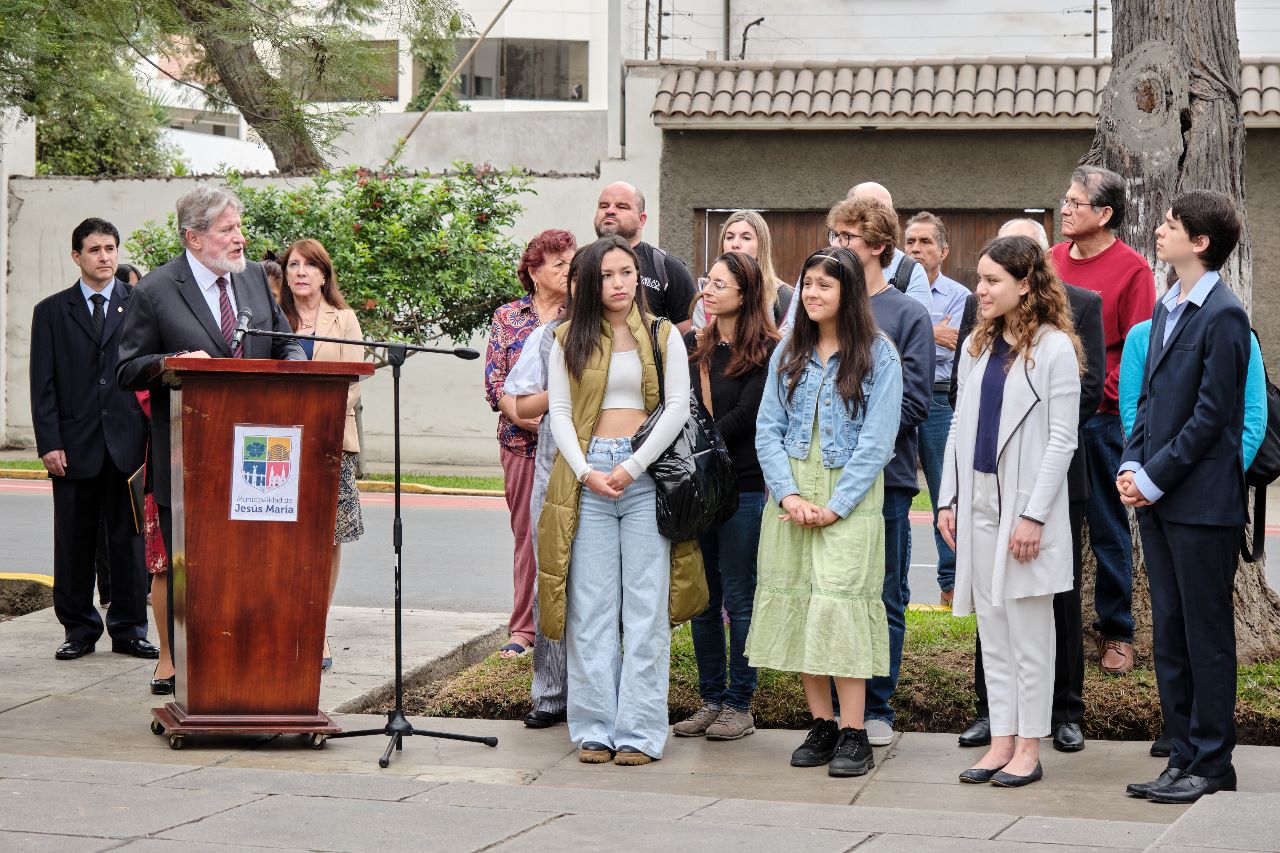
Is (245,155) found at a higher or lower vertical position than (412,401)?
higher

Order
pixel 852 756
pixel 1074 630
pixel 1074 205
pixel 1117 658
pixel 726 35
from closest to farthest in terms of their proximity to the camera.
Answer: pixel 852 756
pixel 1074 630
pixel 1074 205
pixel 1117 658
pixel 726 35

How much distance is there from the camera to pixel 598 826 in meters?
4.66

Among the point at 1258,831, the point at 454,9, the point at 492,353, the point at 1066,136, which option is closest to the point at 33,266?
the point at 454,9

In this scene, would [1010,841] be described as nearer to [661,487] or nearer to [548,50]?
[661,487]

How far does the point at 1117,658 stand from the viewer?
6.89 m

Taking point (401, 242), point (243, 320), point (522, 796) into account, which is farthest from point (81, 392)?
point (401, 242)

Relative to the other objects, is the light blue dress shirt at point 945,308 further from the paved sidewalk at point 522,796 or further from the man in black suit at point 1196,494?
the man in black suit at point 1196,494

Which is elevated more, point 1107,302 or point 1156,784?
point 1107,302

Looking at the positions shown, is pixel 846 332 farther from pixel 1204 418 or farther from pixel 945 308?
pixel 945 308

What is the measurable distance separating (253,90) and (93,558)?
Answer: 29.2ft

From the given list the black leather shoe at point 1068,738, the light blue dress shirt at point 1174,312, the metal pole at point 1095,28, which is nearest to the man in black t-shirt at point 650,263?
the light blue dress shirt at point 1174,312

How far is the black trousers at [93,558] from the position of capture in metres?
7.83

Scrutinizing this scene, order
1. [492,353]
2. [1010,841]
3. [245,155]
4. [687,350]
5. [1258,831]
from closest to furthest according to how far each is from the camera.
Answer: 1. [1258,831]
2. [1010,841]
3. [687,350]
4. [492,353]
5. [245,155]

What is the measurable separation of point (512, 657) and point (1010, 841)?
3412mm
